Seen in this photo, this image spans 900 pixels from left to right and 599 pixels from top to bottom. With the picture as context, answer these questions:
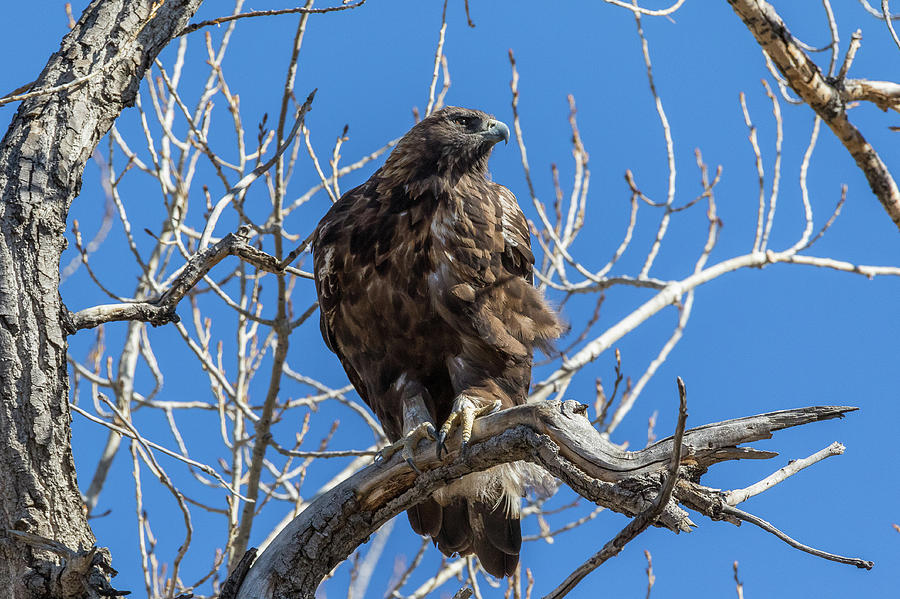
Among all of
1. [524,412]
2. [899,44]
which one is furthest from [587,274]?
[524,412]

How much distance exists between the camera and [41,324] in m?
2.78

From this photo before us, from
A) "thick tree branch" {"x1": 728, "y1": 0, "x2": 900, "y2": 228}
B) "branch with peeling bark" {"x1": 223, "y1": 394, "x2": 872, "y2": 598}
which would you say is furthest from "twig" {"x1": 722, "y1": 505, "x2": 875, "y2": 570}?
"thick tree branch" {"x1": 728, "y1": 0, "x2": 900, "y2": 228}

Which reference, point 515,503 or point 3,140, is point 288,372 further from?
point 3,140

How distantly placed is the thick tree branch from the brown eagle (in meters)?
1.33

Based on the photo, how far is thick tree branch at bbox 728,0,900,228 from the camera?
396cm

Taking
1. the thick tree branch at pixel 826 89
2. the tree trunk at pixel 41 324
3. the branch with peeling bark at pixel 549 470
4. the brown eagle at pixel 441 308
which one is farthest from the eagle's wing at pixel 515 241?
the tree trunk at pixel 41 324

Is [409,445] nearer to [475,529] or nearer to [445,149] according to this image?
[475,529]

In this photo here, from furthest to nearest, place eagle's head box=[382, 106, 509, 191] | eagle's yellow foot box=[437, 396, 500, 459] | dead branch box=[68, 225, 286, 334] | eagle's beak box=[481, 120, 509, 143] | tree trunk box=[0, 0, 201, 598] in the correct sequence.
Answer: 1. eagle's beak box=[481, 120, 509, 143]
2. eagle's head box=[382, 106, 509, 191]
3. eagle's yellow foot box=[437, 396, 500, 459]
4. dead branch box=[68, 225, 286, 334]
5. tree trunk box=[0, 0, 201, 598]

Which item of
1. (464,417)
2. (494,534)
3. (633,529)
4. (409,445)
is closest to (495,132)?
(464,417)

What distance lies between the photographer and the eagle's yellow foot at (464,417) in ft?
11.0

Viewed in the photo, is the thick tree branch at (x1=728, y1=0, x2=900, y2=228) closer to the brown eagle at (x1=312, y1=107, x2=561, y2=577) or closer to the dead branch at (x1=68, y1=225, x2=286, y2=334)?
the brown eagle at (x1=312, y1=107, x2=561, y2=577)

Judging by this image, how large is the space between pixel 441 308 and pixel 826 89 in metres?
1.91

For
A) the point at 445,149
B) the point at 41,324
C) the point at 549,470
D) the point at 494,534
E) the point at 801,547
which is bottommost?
the point at 801,547

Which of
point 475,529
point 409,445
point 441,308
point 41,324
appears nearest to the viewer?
point 41,324
